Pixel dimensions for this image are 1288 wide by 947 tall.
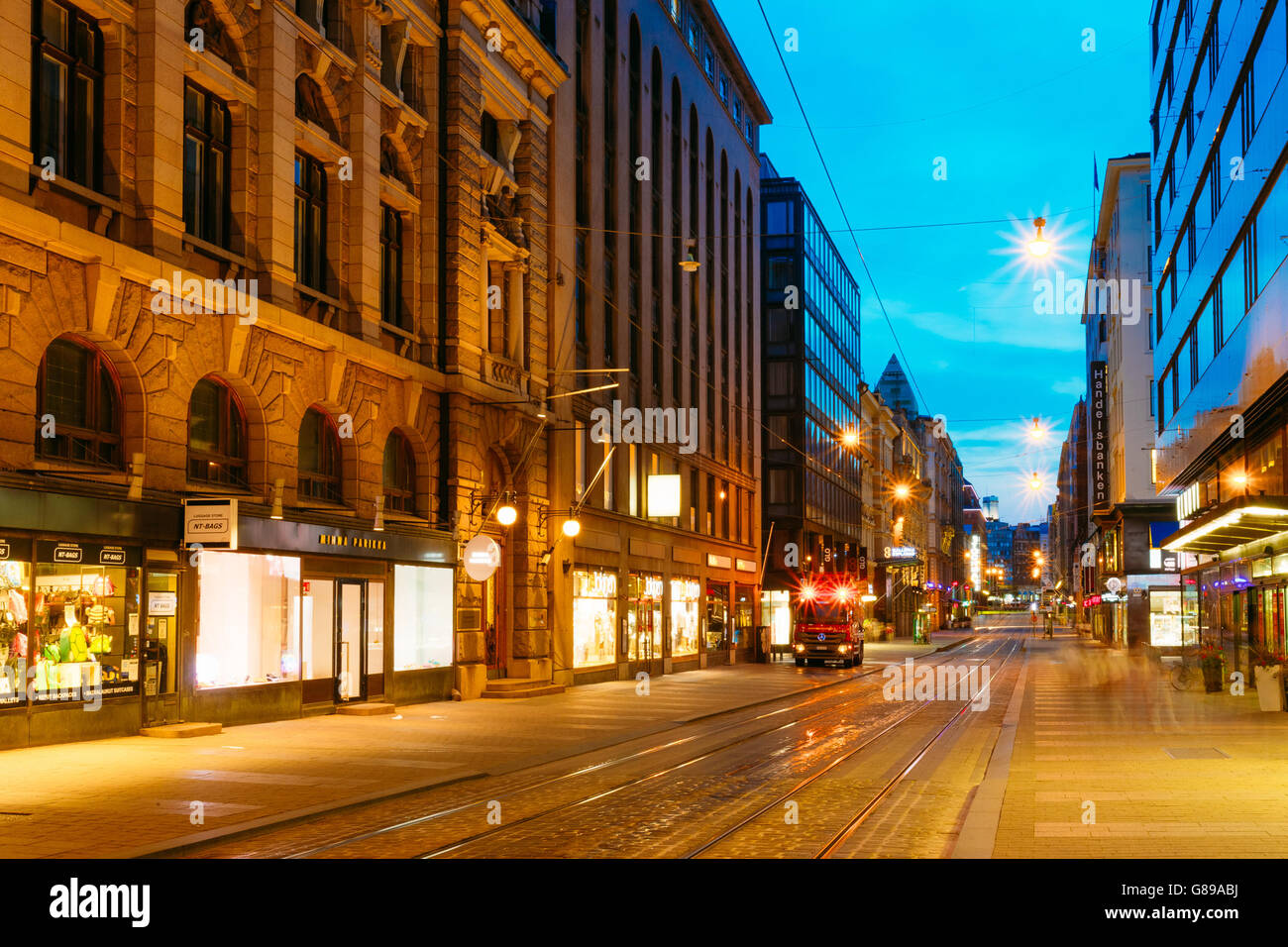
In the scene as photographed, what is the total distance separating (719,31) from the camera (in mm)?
54188

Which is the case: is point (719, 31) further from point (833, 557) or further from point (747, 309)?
point (833, 557)

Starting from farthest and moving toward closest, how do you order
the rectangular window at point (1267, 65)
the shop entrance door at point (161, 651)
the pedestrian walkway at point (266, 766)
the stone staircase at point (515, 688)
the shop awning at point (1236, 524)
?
the stone staircase at point (515, 688) < the rectangular window at point (1267, 65) < the shop awning at point (1236, 524) < the shop entrance door at point (161, 651) < the pedestrian walkway at point (266, 766)

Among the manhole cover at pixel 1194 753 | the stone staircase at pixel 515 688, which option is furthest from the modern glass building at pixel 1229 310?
the stone staircase at pixel 515 688

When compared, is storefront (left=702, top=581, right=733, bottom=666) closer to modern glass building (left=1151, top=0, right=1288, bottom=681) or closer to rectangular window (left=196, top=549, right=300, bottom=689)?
modern glass building (left=1151, top=0, right=1288, bottom=681)

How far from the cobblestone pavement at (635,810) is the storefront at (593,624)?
15.2 metres

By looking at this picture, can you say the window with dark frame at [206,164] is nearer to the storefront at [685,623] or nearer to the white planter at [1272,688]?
the white planter at [1272,688]

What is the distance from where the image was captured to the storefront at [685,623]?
4694 cm

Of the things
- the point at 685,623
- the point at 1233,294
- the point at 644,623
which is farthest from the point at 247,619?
the point at 685,623

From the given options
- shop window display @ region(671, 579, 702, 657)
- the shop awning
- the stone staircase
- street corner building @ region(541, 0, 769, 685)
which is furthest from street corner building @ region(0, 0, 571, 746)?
the shop awning

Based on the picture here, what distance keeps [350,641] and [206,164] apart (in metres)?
9.85

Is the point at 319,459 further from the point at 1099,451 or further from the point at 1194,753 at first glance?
the point at 1099,451

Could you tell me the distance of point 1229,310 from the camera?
3064cm

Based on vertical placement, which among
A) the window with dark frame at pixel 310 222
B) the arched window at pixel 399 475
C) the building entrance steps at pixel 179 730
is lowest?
the building entrance steps at pixel 179 730

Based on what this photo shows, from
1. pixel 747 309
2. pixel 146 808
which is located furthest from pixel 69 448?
pixel 747 309
